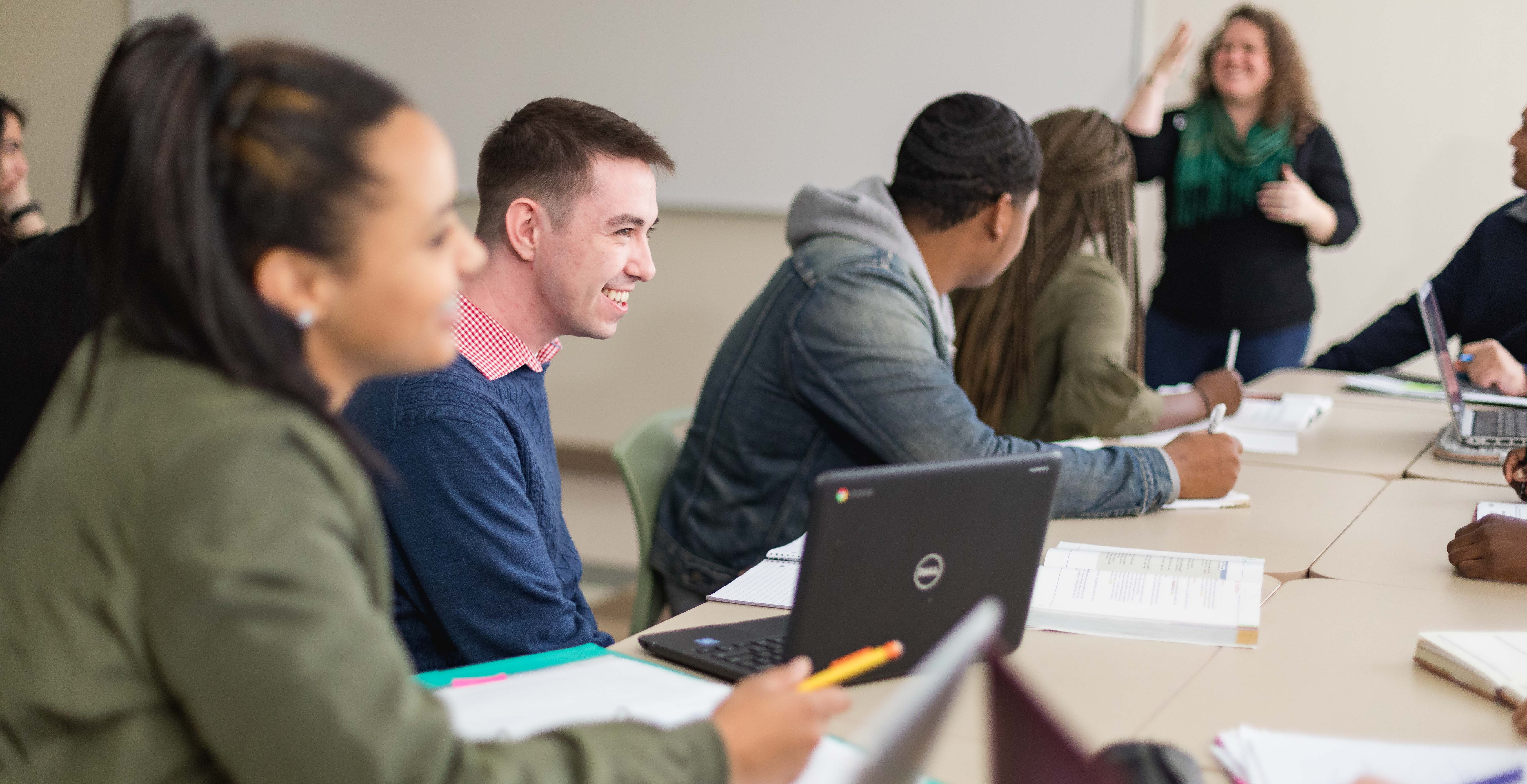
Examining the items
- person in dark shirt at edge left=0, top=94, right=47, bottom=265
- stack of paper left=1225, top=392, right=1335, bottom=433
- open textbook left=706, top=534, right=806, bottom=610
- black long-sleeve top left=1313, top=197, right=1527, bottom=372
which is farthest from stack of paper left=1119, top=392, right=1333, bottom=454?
person in dark shirt at edge left=0, top=94, right=47, bottom=265

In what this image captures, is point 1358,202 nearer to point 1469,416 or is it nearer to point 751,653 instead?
point 1469,416

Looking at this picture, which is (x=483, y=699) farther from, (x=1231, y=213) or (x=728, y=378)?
(x=1231, y=213)

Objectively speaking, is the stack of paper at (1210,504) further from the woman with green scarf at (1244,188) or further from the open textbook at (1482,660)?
the woman with green scarf at (1244,188)

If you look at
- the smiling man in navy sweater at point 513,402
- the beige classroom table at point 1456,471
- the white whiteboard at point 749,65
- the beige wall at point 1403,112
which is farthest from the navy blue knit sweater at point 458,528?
the beige wall at point 1403,112

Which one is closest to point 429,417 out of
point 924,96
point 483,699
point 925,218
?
point 483,699

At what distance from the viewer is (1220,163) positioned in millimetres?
3309

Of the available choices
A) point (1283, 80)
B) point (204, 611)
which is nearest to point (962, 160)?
point (204, 611)

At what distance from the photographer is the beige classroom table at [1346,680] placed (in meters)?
0.99

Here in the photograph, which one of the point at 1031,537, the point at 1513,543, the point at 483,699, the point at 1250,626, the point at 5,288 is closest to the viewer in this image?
the point at 483,699

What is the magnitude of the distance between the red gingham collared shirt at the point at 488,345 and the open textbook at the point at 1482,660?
1002 mm

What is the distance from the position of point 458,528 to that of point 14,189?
2563 millimetres

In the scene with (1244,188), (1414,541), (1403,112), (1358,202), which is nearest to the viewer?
(1414,541)

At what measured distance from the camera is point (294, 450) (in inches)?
23.3

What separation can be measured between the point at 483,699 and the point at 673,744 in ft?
1.07
